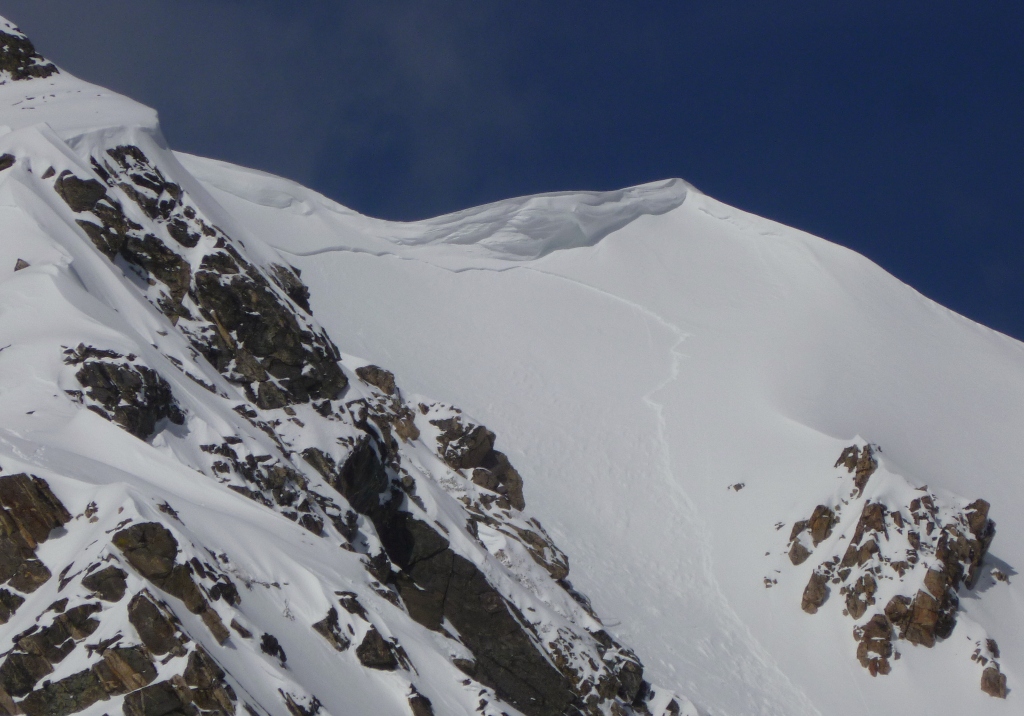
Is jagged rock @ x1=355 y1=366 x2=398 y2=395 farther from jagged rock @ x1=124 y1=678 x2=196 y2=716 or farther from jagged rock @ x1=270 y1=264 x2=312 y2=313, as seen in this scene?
jagged rock @ x1=124 y1=678 x2=196 y2=716

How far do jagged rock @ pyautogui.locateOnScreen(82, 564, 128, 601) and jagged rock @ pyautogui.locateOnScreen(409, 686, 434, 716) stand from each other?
14.1 feet

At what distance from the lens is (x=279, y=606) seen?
14320mm

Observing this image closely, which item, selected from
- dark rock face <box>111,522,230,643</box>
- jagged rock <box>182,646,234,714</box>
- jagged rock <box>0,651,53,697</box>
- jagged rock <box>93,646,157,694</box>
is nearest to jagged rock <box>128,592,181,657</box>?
jagged rock <box>93,646,157,694</box>

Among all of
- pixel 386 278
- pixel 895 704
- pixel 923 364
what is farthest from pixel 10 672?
pixel 923 364

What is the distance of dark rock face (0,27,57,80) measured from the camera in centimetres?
2577

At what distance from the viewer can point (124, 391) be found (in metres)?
15.7

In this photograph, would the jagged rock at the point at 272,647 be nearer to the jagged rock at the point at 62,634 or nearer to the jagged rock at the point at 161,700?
the jagged rock at the point at 161,700

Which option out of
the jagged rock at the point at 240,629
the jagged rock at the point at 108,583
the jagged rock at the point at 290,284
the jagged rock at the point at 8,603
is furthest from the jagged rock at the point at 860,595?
the jagged rock at the point at 8,603

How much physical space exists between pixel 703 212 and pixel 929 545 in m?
25.6

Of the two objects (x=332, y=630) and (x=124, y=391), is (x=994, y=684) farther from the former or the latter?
(x=124, y=391)

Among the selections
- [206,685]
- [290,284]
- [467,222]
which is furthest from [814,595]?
[467,222]

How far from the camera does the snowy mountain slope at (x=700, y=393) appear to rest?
1037 inches

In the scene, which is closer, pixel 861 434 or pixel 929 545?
pixel 929 545

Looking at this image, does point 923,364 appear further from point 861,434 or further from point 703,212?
point 703,212
